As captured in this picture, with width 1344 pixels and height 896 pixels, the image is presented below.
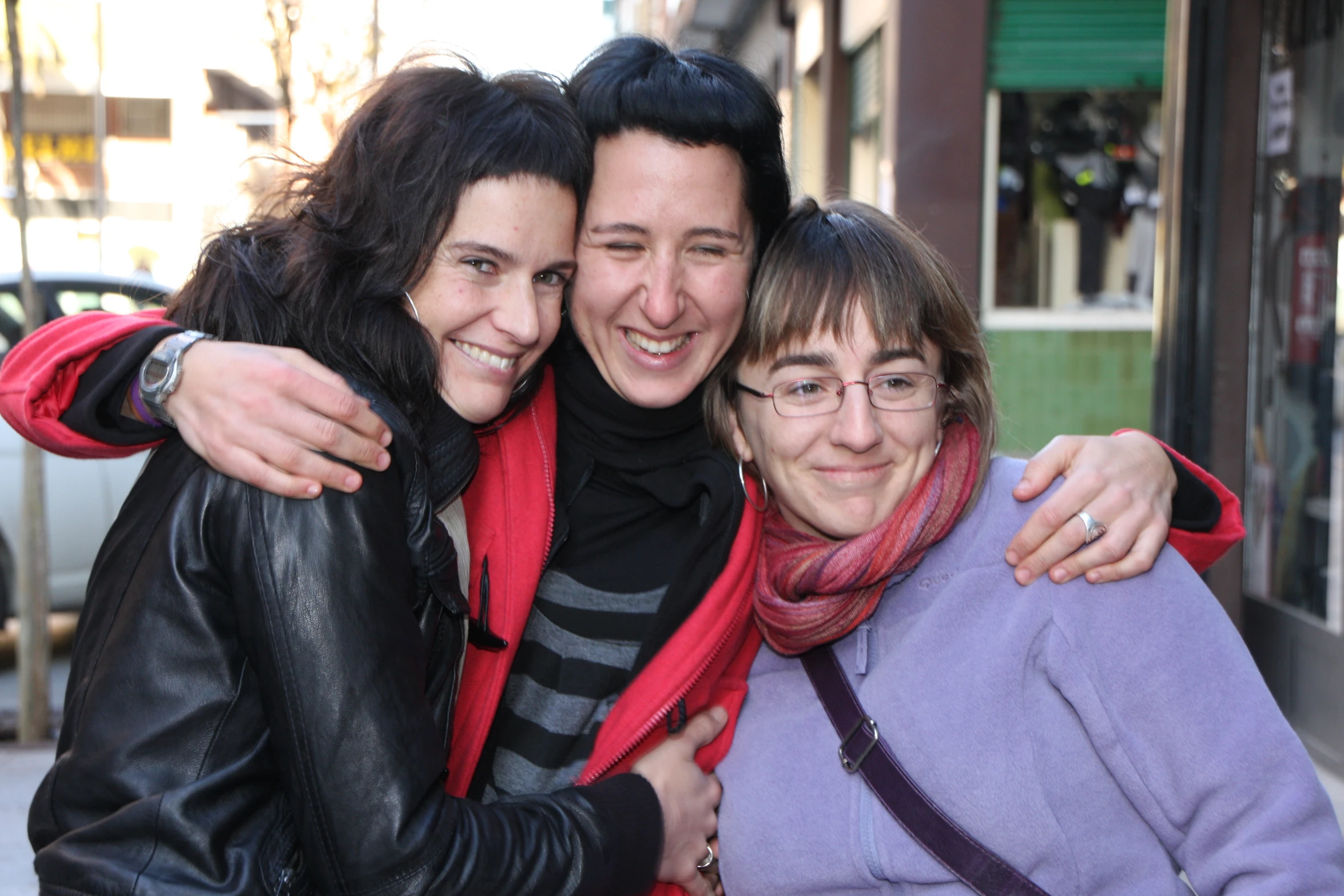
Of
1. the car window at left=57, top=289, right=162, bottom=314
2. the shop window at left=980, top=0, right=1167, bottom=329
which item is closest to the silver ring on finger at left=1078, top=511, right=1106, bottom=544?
the car window at left=57, top=289, right=162, bottom=314

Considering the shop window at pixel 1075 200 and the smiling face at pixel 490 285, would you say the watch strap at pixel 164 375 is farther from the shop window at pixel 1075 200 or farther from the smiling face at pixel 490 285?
the shop window at pixel 1075 200

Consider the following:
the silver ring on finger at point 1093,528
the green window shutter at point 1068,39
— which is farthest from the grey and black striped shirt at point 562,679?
the green window shutter at point 1068,39

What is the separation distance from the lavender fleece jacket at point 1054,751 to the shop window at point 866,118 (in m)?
8.03

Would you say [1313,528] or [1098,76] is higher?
[1098,76]

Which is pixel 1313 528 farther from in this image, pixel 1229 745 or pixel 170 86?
pixel 170 86

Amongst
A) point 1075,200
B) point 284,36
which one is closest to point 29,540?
point 284,36

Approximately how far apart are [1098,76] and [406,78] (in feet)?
24.1

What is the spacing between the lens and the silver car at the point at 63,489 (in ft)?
20.4

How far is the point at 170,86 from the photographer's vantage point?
1435 inches

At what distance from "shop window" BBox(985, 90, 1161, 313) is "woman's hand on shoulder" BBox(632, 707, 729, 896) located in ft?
22.6

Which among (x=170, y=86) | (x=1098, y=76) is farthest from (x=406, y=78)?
(x=170, y=86)

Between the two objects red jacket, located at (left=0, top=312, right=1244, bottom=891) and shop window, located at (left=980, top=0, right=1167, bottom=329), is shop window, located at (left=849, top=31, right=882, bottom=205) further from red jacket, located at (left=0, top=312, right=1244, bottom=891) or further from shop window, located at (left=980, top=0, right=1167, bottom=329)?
red jacket, located at (left=0, top=312, right=1244, bottom=891)

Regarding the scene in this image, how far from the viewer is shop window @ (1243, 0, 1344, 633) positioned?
4984mm

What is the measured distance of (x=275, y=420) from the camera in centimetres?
170
